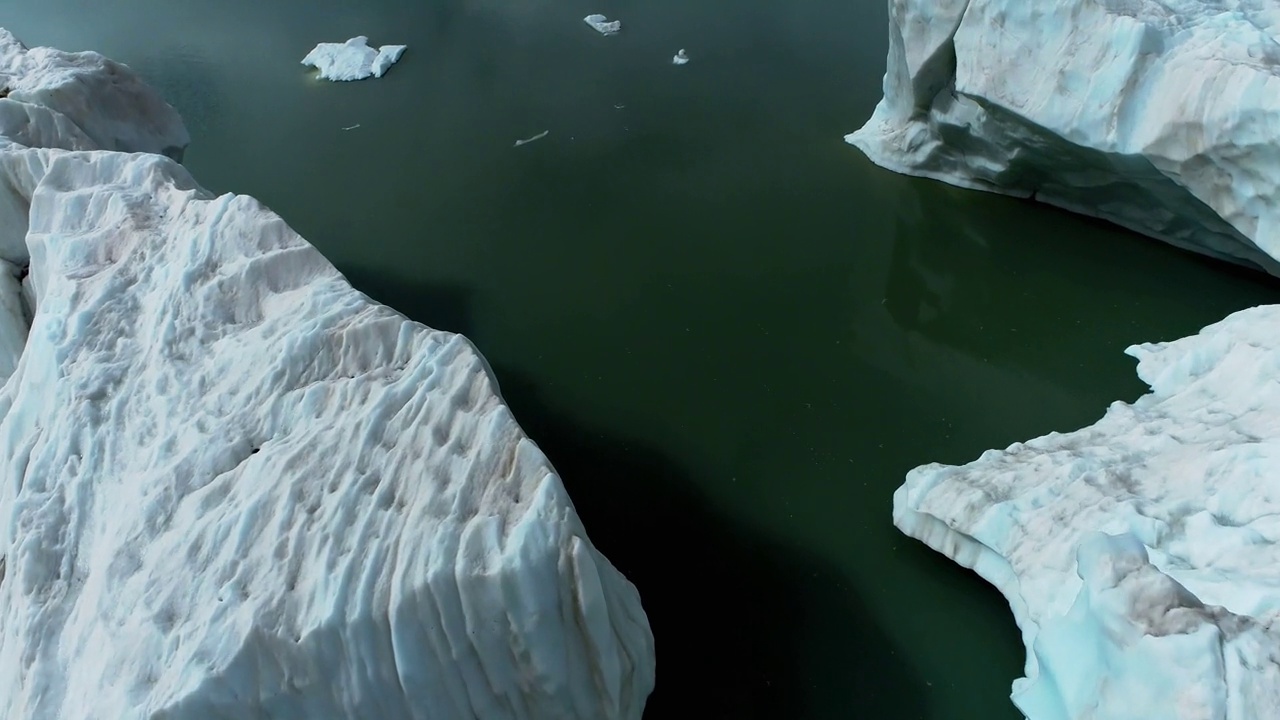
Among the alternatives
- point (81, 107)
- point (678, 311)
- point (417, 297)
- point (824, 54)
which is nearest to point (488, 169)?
point (417, 297)

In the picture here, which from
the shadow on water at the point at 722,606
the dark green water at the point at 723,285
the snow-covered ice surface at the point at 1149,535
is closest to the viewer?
the snow-covered ice surface at the point at 1149,535

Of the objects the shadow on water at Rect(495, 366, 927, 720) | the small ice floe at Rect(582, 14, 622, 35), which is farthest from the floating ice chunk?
the shadow on water at Rect(495, 366, 927, 720)

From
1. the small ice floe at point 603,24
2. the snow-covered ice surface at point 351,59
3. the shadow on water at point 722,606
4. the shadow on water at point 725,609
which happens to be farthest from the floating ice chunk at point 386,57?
the shadow on water at point 725,609

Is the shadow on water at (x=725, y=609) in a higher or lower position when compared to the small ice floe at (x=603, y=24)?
lower

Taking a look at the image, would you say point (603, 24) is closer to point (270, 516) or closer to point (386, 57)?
point (386, 57)

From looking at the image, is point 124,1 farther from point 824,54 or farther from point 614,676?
point 614,676

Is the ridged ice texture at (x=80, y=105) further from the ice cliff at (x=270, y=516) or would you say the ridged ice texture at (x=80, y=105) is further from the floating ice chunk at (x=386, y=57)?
the floating ice chunk at (x=386, y=57)

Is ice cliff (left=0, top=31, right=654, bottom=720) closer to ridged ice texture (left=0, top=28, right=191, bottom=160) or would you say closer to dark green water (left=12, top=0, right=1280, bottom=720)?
dark green water (left=12, top=0, right=1280, bottom=720)
